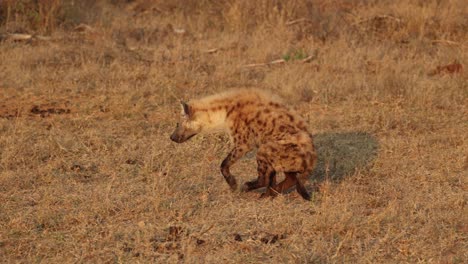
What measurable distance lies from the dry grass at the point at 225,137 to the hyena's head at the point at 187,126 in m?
0.34

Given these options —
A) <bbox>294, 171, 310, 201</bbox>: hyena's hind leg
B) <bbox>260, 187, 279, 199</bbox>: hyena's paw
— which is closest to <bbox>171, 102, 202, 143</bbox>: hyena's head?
<bbox>260, 187, 279, 199</bbox>: hyena's paw

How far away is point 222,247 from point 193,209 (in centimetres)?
79

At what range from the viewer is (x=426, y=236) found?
5406 mm

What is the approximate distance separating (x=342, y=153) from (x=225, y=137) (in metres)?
1.23

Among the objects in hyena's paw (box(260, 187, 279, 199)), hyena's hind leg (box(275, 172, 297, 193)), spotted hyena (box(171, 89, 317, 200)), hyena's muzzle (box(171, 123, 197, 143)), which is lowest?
hyena's paw (box(260, 187, 279, 199))

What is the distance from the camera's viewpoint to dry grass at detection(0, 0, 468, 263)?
5.33 m

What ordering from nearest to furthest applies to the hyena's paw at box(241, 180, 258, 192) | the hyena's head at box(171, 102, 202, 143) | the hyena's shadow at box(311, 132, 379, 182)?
the hyena's paw at box(241, 180, 258, 192), the hyena's head at box(171, 102, 202, 143), the hyena's shadow at box(311, 132, 379, 182)

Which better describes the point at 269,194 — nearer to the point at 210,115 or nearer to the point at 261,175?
the point at 261,175

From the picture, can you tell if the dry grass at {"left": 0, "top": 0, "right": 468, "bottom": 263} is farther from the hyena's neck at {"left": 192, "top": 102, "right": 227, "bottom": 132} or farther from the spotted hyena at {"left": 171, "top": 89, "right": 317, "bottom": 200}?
the hyena's neck at {"left": 192, "top": 102, "right": 227, "bottom": 132}

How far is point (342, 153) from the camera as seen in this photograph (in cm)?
770

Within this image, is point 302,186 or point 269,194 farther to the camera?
point 269,194

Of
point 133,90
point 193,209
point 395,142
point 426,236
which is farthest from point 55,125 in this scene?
point 426,236

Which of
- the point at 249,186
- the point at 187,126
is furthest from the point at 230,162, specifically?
the point at 187,126

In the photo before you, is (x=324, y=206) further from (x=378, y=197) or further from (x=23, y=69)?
(x=23, y=69)
